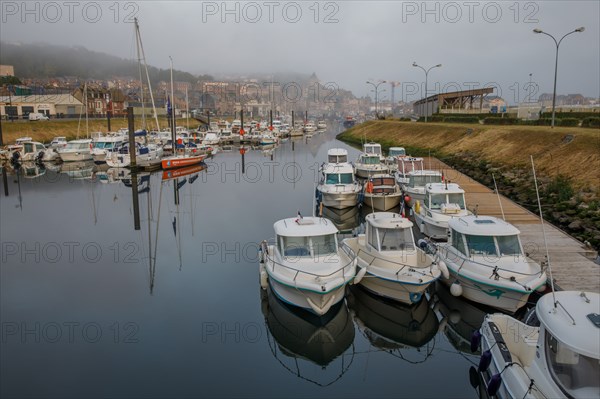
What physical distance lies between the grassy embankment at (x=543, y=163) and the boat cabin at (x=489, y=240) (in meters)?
7.58

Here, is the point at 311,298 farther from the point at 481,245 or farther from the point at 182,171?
the point at 182,171

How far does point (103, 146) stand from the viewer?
61594 millimetres

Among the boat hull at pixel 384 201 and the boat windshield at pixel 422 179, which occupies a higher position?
the boat windshield at pixel 422 179

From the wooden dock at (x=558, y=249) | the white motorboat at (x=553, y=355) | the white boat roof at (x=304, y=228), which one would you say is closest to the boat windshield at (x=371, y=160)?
the wooden dock at (x=558, y=249)

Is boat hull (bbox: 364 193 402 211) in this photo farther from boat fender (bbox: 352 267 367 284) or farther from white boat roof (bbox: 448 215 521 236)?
boat fender (bbox: 352 267 367 284)

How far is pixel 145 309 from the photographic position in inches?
693

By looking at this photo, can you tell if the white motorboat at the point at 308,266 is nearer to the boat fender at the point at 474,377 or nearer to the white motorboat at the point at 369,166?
the boat fender at the point at 474,377

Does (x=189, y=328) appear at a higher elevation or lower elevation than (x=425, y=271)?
lower

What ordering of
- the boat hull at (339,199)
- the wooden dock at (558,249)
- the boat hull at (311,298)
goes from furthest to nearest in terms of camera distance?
the boat hull at (339,199) → the wooden dock at (558,249) → the boat hull at (311,298)

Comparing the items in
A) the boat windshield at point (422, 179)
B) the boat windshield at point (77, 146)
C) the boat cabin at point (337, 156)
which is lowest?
the boat windshield at point (422, 179)

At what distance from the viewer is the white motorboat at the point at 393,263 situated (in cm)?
1678

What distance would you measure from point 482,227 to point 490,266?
185 centimetres

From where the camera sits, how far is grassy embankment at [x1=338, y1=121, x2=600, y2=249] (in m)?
27.1

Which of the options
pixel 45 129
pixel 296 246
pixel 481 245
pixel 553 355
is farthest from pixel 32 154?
pixel 553 355
